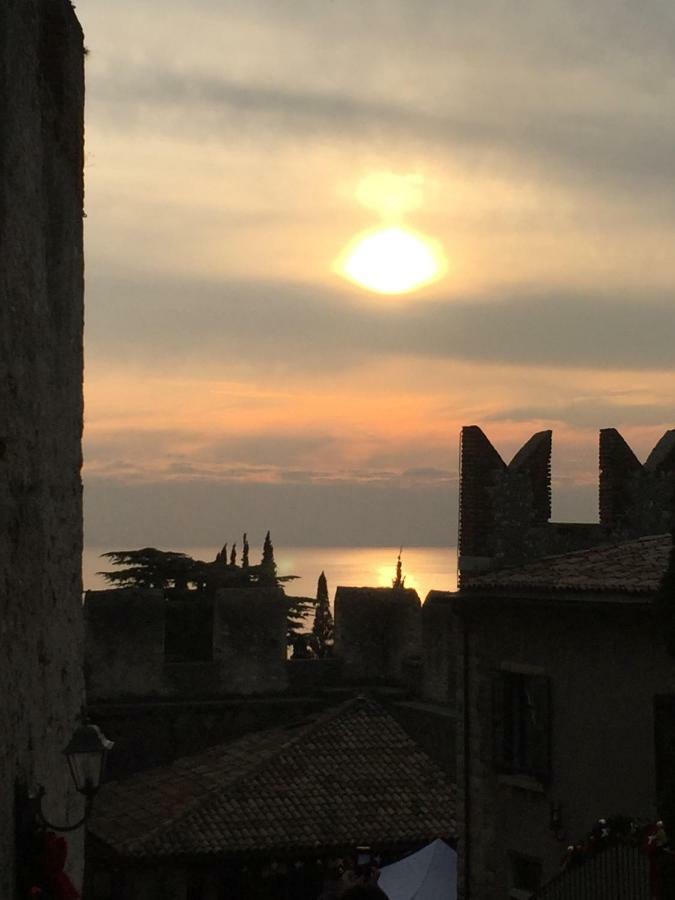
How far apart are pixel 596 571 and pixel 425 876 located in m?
5.88

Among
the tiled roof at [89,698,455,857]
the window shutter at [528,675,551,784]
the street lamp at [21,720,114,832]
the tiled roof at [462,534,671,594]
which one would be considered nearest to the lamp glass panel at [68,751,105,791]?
the street lamp at [21,720,114,832]

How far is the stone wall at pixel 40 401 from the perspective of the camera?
7848 mm

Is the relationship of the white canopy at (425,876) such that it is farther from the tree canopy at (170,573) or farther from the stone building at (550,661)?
the tree canopy at (170,573)

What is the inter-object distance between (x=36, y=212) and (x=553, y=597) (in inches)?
297

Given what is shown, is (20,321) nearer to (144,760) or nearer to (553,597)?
(553,597)

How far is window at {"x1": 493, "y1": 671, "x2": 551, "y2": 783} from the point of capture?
14008 millimetres

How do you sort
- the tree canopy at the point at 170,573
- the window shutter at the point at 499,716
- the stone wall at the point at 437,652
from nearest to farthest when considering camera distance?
the window shutter at the point at 499,716 → the stone wall at the point at 437,652 → the tree canopy at the point at 170,573

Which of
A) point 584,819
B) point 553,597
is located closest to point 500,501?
point 553,597

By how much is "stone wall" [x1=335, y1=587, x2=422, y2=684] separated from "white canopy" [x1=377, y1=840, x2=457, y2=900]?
624 centimetres

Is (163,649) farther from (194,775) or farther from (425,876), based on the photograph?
(425,876)

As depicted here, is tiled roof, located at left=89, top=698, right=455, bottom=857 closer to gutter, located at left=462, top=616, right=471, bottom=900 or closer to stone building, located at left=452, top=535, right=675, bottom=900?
gutter, located at left=462, top=616, right=471, bottom=900

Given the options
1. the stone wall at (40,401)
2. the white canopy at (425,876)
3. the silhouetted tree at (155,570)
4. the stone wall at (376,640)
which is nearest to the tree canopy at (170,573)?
the silhouetted tree at (155,570)

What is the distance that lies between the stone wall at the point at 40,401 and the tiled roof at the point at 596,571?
559 centimetres

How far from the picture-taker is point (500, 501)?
1658 centimetres
